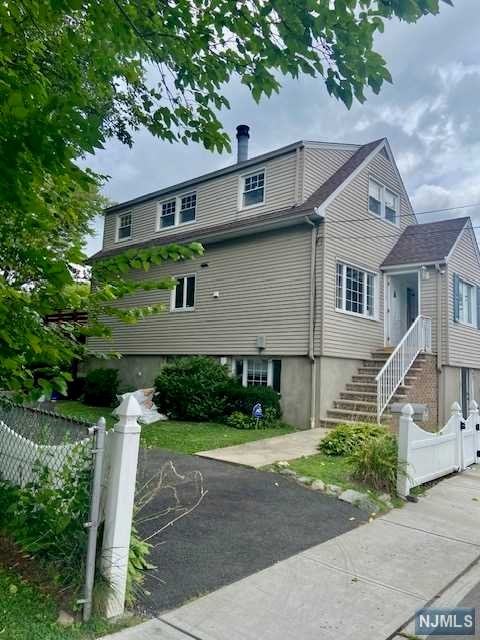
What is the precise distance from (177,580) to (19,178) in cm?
313

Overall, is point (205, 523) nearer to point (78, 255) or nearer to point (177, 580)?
point (177, 580)

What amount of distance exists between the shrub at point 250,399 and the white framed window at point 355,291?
9.80ft

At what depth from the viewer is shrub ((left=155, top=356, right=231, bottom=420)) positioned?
40.3 feet

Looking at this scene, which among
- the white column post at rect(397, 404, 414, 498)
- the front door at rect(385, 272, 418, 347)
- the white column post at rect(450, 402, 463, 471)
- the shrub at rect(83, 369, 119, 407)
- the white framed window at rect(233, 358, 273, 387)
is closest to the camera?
the white column post at rect(397, 404, 414, 498)

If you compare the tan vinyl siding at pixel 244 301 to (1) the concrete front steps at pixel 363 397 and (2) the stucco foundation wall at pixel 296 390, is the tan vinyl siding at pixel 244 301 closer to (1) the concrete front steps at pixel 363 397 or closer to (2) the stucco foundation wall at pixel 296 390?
(2) the stucco foundation wall at pixel 296 390

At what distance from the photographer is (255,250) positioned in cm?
1370

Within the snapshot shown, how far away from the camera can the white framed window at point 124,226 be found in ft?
61.0

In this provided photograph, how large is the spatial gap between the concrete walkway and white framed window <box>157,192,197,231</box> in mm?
9015

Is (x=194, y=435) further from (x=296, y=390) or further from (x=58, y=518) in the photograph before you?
(x=58, y=518)

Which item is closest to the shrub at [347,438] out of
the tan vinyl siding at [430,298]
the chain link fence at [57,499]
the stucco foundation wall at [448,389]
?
the chain link fence at [57,499]

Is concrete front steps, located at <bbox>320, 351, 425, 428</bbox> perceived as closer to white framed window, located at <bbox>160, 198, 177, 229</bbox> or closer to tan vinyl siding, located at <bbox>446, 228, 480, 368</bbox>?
tan vinyl siding, located at <bbox>446, 228, 480, 368</bbox>

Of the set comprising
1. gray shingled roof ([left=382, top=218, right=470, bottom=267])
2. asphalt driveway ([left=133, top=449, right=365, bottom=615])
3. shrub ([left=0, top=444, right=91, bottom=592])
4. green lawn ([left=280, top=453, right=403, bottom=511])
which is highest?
gray shingled roof ([left=382, top=218, right=470, bottom=267])

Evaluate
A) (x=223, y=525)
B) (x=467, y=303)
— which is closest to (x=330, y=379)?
(x=467, y=303)

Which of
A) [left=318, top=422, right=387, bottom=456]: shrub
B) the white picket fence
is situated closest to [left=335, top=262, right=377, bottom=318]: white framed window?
[left=318, top=422, right=387, bottom=456]: shrub
